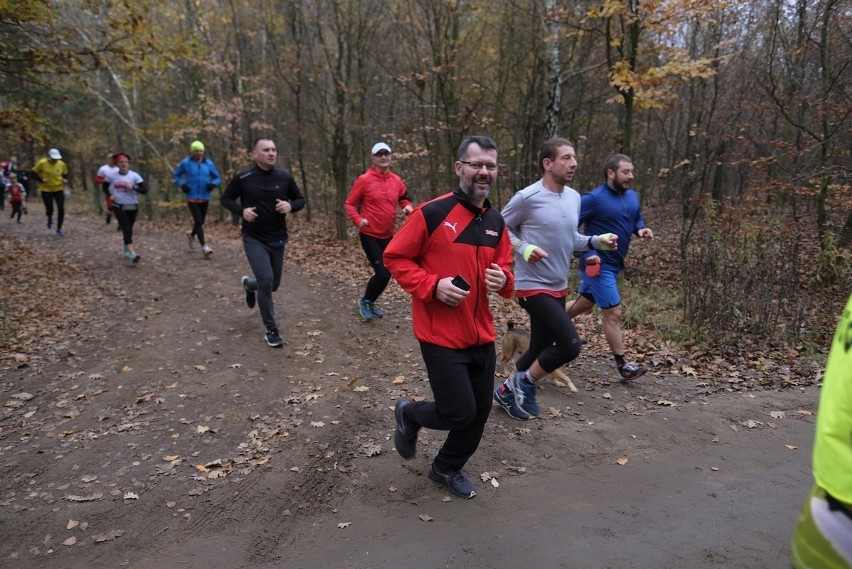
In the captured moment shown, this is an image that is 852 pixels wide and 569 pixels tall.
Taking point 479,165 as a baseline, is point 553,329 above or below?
below

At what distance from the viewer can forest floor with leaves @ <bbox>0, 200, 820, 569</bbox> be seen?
331 cm

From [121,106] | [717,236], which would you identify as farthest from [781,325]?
[121,106]

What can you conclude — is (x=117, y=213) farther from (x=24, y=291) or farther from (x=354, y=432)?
(x=354, y=432)

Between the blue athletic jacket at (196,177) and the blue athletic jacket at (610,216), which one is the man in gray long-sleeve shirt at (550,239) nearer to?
the blue athletic jacket at (610,216)

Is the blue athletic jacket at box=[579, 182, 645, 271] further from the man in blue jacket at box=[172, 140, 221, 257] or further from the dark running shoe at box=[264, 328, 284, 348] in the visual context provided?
the man in blue jacket at box=[172, 140, 221, 257]

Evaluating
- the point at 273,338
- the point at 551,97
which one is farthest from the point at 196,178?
the point at 551,97

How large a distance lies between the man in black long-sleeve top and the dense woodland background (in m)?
3.83

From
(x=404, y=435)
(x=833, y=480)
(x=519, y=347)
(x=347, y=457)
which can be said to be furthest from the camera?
(x=519, y=347)

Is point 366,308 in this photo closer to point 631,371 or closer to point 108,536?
point 631,371

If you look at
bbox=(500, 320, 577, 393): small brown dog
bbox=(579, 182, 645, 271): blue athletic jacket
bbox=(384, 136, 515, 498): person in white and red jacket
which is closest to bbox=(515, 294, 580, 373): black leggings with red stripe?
bbox=(500, 320, 577, 393): small brown dog

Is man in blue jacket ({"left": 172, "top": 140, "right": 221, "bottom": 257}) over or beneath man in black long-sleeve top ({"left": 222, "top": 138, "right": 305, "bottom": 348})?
over

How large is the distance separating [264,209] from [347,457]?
11.5ft

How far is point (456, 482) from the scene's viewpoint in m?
3.78

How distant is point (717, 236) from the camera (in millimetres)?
7953
